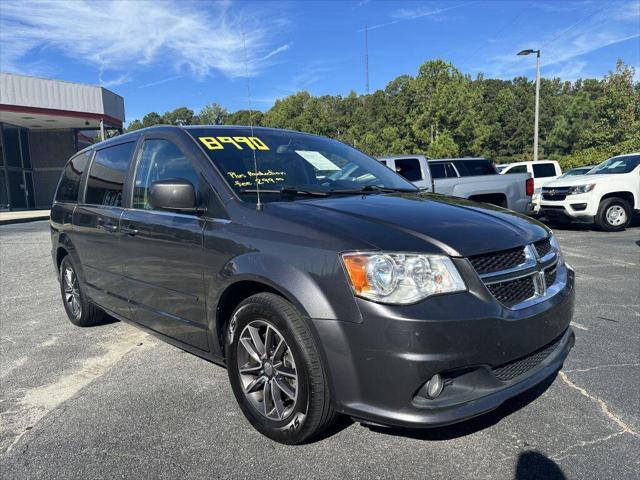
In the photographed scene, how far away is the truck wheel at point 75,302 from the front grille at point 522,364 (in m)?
3.74

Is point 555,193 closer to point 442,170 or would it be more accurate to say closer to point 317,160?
point 442,170

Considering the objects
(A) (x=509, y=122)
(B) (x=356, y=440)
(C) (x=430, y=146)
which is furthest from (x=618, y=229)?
(A) (x=509, y=122)

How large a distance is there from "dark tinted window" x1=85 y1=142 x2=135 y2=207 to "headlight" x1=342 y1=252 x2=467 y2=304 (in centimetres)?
243

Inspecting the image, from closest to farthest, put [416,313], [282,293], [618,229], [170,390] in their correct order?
[416,313] → [282,293] → [170,390] → [618,229]

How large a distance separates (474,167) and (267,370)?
11.2 metres

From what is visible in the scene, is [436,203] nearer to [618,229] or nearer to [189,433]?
[189,433]

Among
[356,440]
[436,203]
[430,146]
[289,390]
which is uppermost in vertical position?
[430,146]

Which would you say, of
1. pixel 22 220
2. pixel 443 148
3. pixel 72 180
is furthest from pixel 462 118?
pixel 72 180

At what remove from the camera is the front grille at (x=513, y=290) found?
7.59 feet

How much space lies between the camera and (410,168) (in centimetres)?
1189

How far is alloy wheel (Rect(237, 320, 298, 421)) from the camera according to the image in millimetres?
2516

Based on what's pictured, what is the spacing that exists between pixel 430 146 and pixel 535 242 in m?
34.8

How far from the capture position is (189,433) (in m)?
2.75

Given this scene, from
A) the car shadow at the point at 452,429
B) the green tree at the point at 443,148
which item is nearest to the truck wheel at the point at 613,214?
the car shadow at the point at 452,429
